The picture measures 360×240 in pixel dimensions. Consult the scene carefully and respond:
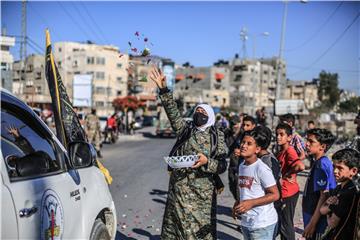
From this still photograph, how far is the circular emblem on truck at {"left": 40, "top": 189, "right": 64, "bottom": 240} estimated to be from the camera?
2.60 m

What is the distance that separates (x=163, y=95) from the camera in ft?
14.3

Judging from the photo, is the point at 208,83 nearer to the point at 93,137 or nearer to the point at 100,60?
the point at 100,60

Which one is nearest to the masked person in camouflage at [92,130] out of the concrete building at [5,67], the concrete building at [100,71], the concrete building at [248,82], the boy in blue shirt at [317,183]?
the concrete building at [5,67]

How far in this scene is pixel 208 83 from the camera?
331ft

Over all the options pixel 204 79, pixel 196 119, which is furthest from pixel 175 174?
pixel 204 79

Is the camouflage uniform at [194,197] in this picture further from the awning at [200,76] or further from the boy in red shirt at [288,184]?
the awning at [200,76]

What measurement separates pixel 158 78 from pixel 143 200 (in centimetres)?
486

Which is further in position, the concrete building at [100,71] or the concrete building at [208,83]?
the concrete building at [208,83]

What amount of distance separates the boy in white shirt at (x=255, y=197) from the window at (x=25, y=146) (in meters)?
1.62

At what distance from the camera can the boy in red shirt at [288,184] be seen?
4824 mm

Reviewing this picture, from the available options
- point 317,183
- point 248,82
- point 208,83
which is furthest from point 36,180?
point 248,82

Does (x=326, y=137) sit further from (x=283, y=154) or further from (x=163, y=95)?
(x=163, y=95)

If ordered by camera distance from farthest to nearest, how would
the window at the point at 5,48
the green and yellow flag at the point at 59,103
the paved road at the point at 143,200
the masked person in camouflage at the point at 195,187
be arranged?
1. the window at the point at 5,48
2. the paved road at the point at 143,200
3. the masked person in camouflage at the point at 195,187
4. the green and yellow flag at the point at 59,103

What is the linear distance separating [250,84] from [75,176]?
106939 millimetres
